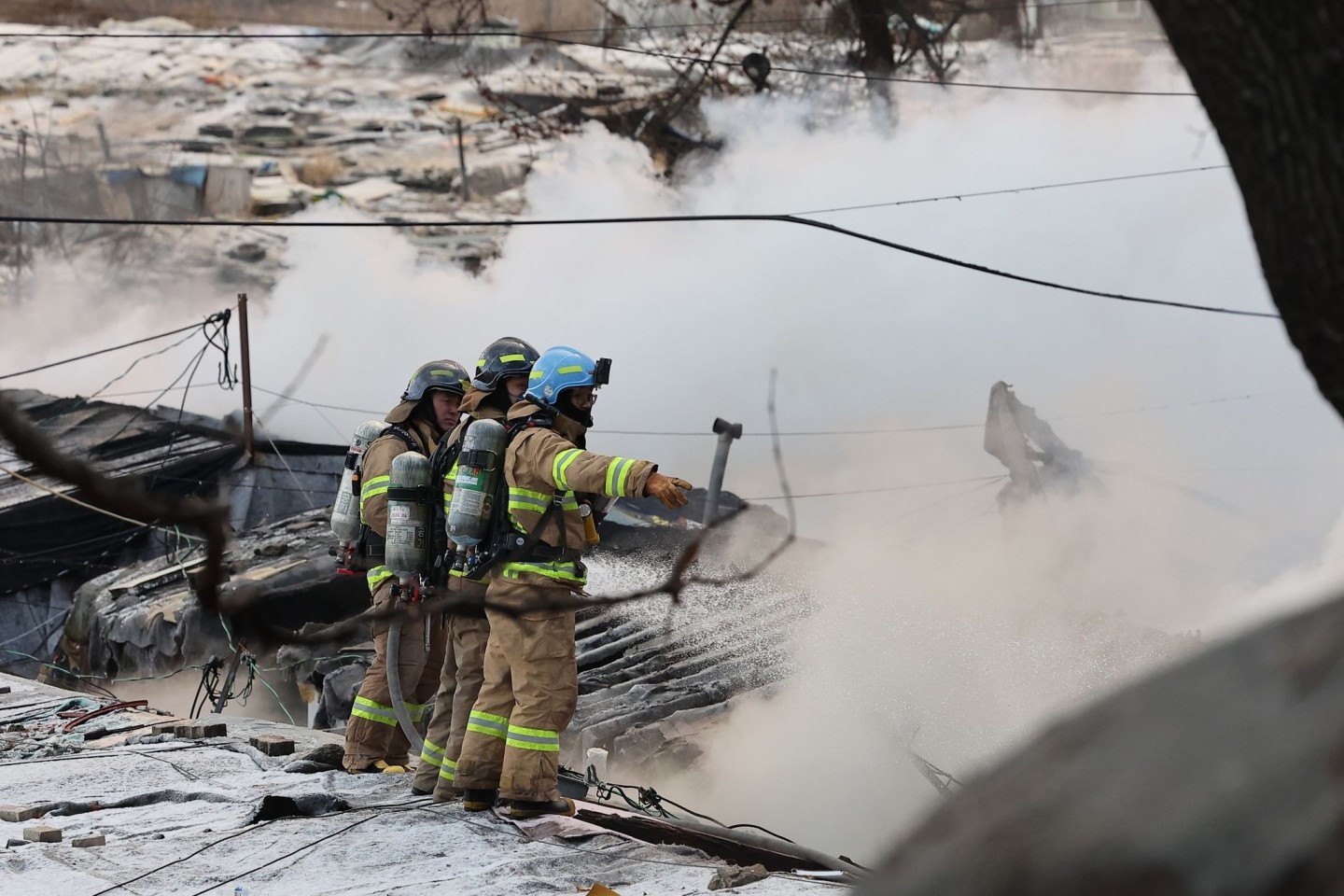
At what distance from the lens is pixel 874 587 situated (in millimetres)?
12750

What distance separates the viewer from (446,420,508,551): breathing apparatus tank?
5133 mm

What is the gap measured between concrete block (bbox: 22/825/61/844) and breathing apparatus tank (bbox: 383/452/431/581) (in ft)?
5.02

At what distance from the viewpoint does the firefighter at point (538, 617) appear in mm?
4934

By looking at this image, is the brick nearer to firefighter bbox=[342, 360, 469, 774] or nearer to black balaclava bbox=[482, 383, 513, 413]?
firefighter bbox=[342, 360, 469, 774]

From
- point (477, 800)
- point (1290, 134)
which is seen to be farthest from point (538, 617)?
point (1290, 134)

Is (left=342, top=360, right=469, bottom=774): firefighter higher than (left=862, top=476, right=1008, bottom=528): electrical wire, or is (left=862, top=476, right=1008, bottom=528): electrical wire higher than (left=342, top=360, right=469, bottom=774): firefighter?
(left=342, top=360, right=469, bottom=774): firefighter

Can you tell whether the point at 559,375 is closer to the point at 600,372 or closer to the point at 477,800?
the point at 600,372

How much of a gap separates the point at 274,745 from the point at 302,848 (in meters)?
1.88

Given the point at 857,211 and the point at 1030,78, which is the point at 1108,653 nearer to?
the point at 857,211

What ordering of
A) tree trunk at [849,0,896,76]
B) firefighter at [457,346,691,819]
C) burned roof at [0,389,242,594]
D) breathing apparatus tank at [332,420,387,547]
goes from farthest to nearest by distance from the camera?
tree trunk at [849,0,896,76]
burned roof at [0,389,242,594]
breathing apparatus tank at [332,420,387,547]
firefighter at [457,346,691,819]

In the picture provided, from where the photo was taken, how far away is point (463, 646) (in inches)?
218

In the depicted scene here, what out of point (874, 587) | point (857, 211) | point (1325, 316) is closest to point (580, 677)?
point (874, 587)

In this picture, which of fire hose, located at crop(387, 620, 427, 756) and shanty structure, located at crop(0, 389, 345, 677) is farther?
shanty structure, located at crop(0, 389, 345, 677)

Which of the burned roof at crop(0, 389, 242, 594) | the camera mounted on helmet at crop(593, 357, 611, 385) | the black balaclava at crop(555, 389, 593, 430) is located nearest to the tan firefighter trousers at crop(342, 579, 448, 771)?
the black balaclava at crop(555, 389, 593, 430)
